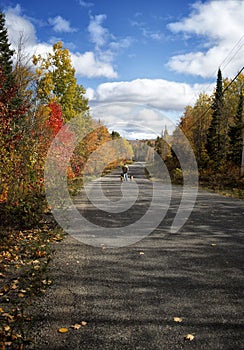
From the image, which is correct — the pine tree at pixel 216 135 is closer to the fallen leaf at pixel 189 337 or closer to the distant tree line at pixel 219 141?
the distant tree line at pixel 219 141

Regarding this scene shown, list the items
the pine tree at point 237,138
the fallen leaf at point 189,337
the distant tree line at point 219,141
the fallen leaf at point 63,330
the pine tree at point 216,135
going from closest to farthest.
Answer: the fallen leaf at point 189,337 → the fallen leaf at point 63,330 → the distant tree line at point 219,141 → the pine tree at point 237,138 → the pine tree at point 216,135

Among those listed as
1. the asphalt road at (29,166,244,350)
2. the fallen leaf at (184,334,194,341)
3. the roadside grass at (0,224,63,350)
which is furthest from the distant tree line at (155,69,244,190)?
the fallen leaf at (184,334,194,341)

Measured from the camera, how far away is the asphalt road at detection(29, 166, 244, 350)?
339cm

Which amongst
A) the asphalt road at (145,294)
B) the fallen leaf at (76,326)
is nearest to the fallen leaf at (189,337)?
the asphalt road at (145,294)

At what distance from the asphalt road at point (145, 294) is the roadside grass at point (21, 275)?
0.16 meters

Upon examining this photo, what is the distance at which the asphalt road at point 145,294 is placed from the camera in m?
3.39

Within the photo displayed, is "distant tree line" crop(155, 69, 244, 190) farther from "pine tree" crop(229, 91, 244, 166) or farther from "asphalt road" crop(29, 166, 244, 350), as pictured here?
"asphalt road" crop(29, 166, 244, 350)

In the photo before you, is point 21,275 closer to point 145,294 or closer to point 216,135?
point 145,294

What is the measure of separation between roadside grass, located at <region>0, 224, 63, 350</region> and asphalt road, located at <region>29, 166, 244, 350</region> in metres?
0.16

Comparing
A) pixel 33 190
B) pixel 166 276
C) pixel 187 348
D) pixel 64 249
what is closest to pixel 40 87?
pixel 33 190

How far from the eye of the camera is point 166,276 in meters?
5.23

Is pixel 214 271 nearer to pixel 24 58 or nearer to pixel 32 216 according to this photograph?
pixel 32 216

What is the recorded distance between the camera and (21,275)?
5.16 metres

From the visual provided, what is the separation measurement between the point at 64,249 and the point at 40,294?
2.26m
